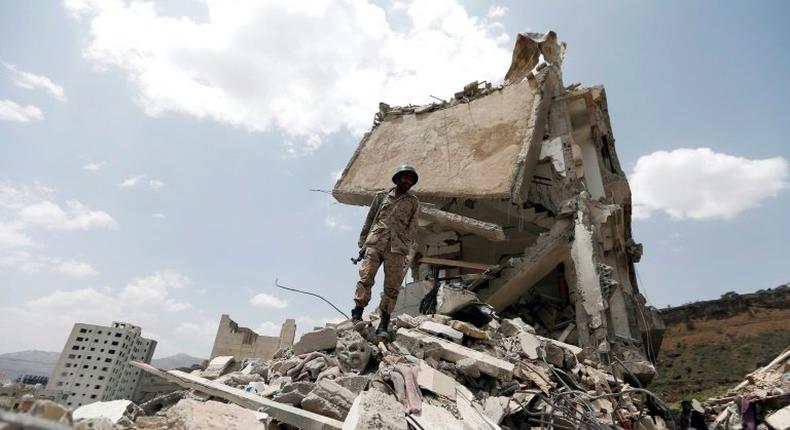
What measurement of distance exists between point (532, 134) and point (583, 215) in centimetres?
195

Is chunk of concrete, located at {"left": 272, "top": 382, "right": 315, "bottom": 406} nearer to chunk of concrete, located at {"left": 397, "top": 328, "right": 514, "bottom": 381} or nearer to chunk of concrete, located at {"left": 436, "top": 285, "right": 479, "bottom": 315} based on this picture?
chunk of concrete, located at {"left": 397, "top": 328, "right": 514, "bottom": 381}

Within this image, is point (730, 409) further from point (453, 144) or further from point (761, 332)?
point (761, 332)

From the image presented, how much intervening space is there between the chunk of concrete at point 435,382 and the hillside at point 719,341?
96.0 ft

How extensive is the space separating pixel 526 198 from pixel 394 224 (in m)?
4.89

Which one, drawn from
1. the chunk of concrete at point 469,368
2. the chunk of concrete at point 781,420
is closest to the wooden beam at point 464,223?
the chunk of concrete at point 469,368

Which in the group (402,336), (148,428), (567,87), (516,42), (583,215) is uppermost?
(516,42)

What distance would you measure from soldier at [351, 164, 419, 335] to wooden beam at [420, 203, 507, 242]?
322 centimetres

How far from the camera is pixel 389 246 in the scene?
13.8ft

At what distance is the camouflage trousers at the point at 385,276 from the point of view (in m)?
4.12

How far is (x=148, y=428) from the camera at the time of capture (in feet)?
7.48

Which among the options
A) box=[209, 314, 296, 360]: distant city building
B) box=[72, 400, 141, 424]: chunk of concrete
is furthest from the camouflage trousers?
box=[209, 314, 296, 360]: distant city building

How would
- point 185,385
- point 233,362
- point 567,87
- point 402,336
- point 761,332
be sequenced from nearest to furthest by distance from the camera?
point 185,385, point 402,336, point 233,362, point 567,87, point 761,332

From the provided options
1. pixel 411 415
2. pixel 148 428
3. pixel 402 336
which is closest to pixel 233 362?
pixel 402 336

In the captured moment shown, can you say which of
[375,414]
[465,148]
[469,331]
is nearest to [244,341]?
[465,148]
